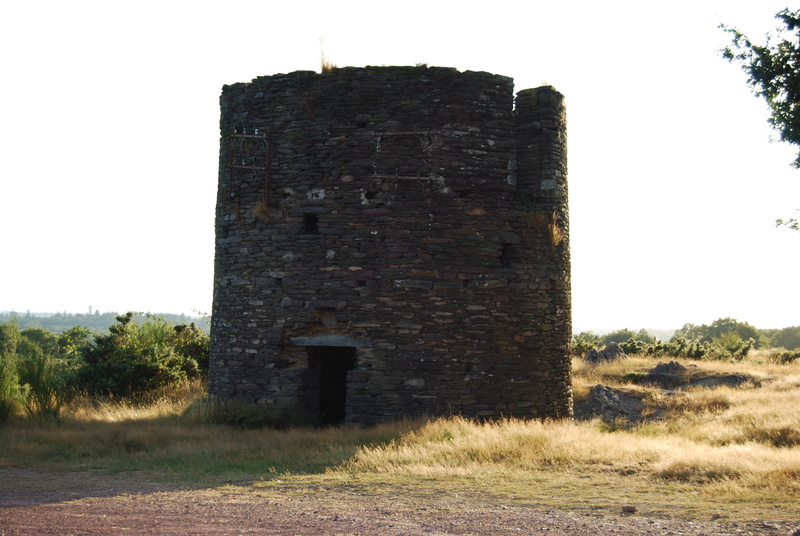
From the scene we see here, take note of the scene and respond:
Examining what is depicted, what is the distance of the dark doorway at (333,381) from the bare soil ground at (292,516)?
530 centimetres

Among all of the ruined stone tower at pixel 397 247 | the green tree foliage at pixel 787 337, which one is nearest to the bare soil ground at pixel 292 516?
the ruined stone tower at pixel 397 247

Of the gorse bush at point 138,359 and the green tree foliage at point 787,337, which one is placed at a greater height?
the gorse bush at point 138,359

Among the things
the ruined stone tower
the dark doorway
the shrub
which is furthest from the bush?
the dark doorway

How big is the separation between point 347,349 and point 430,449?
4.69m

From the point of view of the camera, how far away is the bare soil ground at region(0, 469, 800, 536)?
18.6 feet

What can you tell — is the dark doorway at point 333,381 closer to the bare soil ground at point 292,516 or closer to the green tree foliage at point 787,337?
the bare soil ground at point 292,516

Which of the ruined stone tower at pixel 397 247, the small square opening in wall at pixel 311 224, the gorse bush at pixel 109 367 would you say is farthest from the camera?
the gorse bush at pixel 109 367

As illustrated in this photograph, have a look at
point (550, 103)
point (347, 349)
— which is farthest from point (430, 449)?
point (550, 103)

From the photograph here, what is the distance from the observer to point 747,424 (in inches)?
454

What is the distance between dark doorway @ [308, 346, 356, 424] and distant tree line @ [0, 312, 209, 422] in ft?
14.9

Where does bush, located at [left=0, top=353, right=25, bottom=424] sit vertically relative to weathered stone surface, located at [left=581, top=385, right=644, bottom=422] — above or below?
above

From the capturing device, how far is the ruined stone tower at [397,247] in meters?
11.3

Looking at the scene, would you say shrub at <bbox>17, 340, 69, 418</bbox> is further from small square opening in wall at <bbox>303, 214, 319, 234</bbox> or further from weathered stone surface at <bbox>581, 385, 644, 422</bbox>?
weathered stone surface at <bbox>581, 385, 644, 422</bbox>

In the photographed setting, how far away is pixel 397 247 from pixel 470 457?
12.2ft
